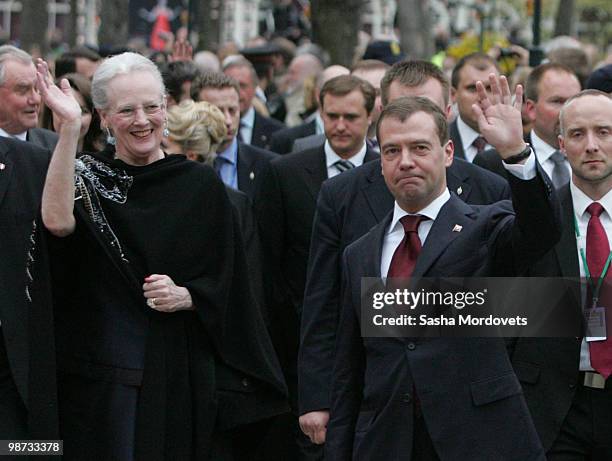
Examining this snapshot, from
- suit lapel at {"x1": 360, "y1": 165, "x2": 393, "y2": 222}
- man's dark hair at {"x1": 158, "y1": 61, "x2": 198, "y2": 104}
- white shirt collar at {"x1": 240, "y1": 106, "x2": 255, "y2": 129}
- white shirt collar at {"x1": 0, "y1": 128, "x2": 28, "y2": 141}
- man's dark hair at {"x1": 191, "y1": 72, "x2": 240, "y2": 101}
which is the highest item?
white shirt collar at {"x1": 240, "y1": 106, "x2": 255, "y2": 129}

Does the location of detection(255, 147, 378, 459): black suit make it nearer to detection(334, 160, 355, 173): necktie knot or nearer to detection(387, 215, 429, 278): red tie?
detection(334, 160, 355, 173): necktie knot

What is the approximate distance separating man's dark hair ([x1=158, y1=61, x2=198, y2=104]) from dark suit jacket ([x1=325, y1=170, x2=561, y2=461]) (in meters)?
5.75

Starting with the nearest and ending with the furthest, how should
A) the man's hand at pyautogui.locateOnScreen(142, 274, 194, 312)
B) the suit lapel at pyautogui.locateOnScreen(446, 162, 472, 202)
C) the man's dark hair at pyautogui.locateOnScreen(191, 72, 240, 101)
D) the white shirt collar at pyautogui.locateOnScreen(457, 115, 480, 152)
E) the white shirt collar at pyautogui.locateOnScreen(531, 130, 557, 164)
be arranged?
the man's hand at pyautogui.locateOnScreen(142, 274, 194, 312), the suit lapel at pyautogui.locateOnScreen(446, 162, 472, 202), the white shirt collar at pyautogui.locateOnScreen(531, 130, 557, 164), the man's dark hair at pyautogui.locateOnScreen(191, 72, 240, 101), the white shirt collar at pyautogui.locateOnScreen(457, 115, 480, 152)

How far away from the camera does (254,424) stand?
746 cm

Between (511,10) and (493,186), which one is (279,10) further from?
(493,186)

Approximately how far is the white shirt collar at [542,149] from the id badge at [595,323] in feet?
8.47

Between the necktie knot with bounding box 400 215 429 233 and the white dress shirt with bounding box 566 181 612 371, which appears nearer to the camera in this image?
the necktie knot with bounding box 400 215 429 233

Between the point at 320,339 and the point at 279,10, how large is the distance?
90.2ft

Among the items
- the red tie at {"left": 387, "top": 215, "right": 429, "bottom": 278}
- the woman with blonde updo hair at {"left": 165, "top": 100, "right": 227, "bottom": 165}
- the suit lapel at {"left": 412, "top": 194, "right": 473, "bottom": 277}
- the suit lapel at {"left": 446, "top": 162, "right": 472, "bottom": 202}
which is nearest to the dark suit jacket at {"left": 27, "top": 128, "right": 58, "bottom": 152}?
the woman with blonde updo hair at {"left": 165, "top": 100, "right": 227, "bottom": 165}

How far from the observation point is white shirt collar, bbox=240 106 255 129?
13.7 meters

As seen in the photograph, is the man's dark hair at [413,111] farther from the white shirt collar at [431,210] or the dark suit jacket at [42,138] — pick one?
the dark suit jacket at [42,138]

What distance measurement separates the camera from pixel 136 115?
715cm

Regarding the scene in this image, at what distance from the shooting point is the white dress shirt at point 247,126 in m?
13.6

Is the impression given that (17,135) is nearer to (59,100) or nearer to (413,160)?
(59,100)
